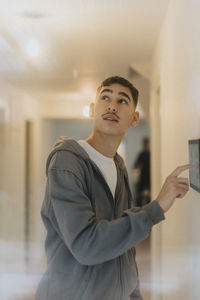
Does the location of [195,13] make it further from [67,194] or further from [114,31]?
[114,31]

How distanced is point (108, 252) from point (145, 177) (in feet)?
4.69

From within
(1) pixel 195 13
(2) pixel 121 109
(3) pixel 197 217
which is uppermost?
(1) pixel 195 13

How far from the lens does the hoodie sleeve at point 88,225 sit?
685mm

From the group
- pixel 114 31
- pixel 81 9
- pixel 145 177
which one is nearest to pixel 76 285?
pixel 81 9

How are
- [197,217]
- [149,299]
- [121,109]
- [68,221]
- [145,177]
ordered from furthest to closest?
[145,177] < [149,299] < [197,217] < [121,109] < [68,221]

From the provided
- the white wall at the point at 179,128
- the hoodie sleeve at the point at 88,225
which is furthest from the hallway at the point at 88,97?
the hoodie sleeve at the point at 88,225

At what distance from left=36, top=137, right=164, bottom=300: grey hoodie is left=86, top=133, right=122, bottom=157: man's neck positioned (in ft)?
0.16

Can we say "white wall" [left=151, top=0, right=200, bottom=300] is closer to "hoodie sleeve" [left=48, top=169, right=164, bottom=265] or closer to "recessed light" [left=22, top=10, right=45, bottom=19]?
"hoodie sleeve" [left=48, top=169, right=164, bottom=265]

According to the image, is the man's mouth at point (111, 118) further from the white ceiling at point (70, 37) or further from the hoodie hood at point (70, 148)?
the white ceiling at point (70, 37)

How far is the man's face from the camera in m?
0.83

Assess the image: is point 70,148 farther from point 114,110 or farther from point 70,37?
point 70,37

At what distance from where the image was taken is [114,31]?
166 centimetres

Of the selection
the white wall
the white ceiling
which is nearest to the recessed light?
the white ceiling

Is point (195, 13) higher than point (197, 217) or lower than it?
higher
